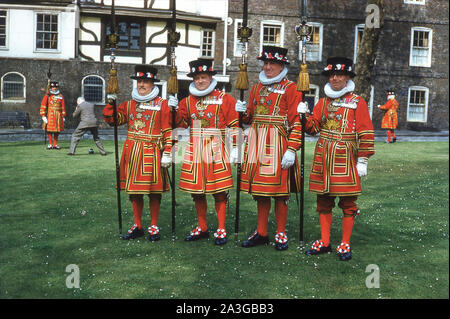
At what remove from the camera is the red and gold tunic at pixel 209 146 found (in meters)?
6.36

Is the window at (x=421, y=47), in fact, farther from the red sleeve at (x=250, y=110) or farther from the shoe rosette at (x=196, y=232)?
the shoe rosette at (x=196, y=232)

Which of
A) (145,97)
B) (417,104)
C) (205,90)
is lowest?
(145,97)

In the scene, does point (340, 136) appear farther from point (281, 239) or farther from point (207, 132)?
point (207, 132)

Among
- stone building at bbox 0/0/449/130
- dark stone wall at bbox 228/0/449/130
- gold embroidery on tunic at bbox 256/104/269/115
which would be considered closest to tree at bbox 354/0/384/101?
gold embroidery on tunic at bbox 256/104/269/115

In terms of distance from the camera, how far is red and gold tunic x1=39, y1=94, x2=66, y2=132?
16.3 m

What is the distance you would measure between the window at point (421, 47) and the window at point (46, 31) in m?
19.5

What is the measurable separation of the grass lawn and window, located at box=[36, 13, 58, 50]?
1646 centimetres

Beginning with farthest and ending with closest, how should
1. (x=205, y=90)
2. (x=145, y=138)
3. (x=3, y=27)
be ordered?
1. (x=3, y=27)
2. (x=145, y=138)
3. (x=205, y=90)

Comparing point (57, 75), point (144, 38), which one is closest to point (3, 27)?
point (57, 75)

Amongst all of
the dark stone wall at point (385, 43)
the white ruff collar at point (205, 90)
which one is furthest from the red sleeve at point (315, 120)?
the dark stone wall at point (385, 43)

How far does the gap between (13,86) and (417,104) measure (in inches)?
866

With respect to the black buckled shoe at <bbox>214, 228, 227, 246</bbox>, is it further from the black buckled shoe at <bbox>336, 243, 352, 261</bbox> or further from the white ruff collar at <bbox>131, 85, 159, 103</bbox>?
the white ruff collar at <bbox>131, 85, 159, 103</bbox>

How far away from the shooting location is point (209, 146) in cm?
639
